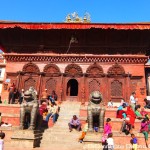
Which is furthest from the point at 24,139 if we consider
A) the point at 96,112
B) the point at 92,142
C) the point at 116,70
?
the point at 116,70

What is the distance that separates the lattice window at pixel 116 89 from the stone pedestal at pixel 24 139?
9536mm

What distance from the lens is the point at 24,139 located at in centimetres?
934

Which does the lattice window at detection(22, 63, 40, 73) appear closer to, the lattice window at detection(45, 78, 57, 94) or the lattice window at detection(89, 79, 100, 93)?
the lattice window at detection(45, 78, 57, 94)

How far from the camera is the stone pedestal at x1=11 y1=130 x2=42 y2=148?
927 centimetres

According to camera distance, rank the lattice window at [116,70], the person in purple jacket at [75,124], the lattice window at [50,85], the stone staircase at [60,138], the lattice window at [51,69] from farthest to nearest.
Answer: the lattice window at [51,69]
the lattice window at [50,85]
the lattice window at [116,70]
the person in purple jacket at [75,124]
the stone staircase at [60,138]

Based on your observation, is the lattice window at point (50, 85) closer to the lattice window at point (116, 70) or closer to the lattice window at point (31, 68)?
the lattice window at point (31, 68)

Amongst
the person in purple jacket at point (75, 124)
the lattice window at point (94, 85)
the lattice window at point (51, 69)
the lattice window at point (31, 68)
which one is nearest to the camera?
the person in purple jacket at point (75, 124)

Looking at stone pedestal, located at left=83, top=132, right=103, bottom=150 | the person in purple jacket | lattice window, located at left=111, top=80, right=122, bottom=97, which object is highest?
lattice window, located at left=111, top=80, right=122, bottom=97

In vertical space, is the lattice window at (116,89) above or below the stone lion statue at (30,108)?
above

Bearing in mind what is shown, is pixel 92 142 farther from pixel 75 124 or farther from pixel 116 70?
pixel 116 70

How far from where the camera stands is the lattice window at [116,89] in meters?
17.8

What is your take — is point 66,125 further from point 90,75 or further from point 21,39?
point 21,39

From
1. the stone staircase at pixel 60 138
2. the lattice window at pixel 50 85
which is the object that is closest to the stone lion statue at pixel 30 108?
the stone staircase at pixel 60 138

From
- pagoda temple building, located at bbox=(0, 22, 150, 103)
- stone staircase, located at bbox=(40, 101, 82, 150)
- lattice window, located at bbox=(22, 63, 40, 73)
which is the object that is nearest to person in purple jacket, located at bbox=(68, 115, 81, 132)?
stone staircase, located at bbox=(40, 101, 82, 150)
